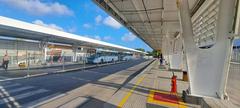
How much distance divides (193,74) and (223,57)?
1.06m

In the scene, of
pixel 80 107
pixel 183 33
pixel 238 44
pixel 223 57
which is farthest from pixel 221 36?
pixel 238 44

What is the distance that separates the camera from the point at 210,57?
16.5 feet

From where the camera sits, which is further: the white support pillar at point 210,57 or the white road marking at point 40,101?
the white road marking at point 40,101

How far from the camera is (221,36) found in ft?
15.4

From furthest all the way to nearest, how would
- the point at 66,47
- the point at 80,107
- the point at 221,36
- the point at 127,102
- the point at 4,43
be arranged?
1. the point at 66,47
2. the point at 4,43
3. the point at 127,102
4. the point at 80,107
5. the point at 221,36

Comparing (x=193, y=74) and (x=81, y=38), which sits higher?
(x=81, y=38)

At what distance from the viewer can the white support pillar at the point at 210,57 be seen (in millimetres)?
4586

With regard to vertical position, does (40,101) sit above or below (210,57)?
below

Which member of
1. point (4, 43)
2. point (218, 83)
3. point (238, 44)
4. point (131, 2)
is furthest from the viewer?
point (238, 44)

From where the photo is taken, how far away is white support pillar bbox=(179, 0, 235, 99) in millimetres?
4586

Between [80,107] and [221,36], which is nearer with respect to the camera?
[221,36]

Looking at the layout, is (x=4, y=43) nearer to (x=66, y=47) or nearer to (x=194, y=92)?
(x=66, y=47)

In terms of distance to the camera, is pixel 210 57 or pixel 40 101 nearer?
pixel 210 57

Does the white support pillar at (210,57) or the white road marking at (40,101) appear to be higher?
the white support pillar at (210,57)
